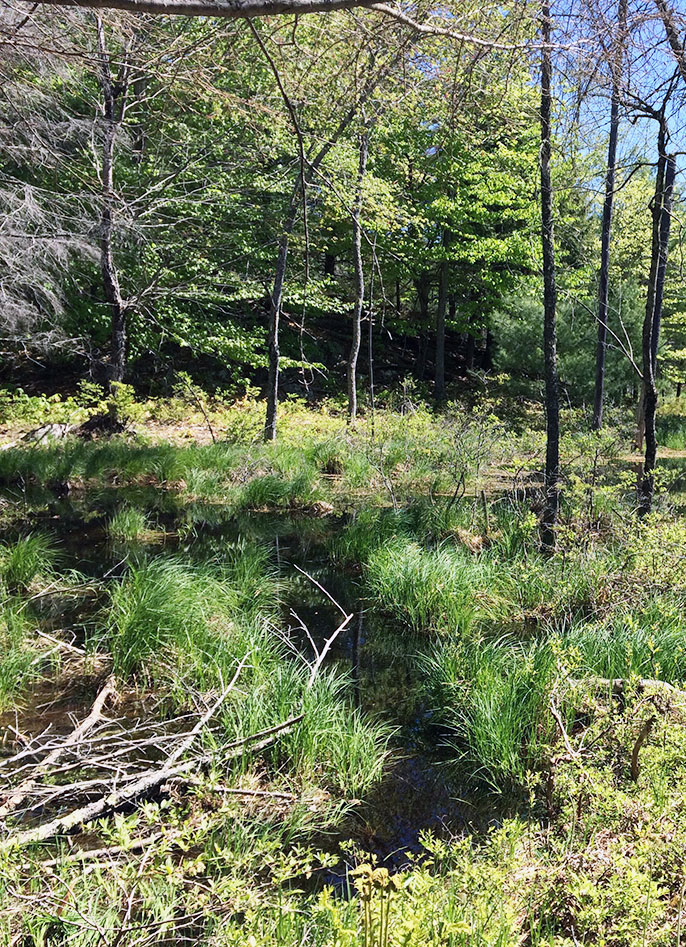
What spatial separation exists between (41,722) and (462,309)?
19.6 m

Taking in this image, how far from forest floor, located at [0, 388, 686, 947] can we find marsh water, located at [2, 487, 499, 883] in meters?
0.02

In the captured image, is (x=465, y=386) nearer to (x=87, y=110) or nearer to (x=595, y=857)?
(x=87, y=110)

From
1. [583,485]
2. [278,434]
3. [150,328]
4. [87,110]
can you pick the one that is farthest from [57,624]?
[150,328]

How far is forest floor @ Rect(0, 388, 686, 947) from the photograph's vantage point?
7.44 ft

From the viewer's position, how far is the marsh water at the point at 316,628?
3340 millimetres

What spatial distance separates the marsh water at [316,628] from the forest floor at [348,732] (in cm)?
2

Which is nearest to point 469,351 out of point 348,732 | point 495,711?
point 495,711

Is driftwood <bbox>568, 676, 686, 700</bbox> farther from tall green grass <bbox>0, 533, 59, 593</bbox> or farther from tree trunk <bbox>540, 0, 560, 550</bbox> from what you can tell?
tall green grass <bbox>0, 533, 59, 593</bbox>

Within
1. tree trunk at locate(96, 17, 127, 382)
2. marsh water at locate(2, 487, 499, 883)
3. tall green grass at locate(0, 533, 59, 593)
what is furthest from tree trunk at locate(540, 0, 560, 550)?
tree trunk at locate(96, 17, 127, 382)

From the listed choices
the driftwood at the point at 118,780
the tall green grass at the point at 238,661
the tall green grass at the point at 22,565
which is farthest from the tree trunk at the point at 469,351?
the driftwood at the point at 118,780

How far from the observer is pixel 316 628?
5422 millimetres

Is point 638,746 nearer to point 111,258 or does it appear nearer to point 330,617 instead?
point 330,617

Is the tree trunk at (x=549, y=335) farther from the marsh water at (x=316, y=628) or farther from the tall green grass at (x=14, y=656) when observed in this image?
the tall green grass at (x=14, y=656)

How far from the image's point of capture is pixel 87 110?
1219 centimetres
